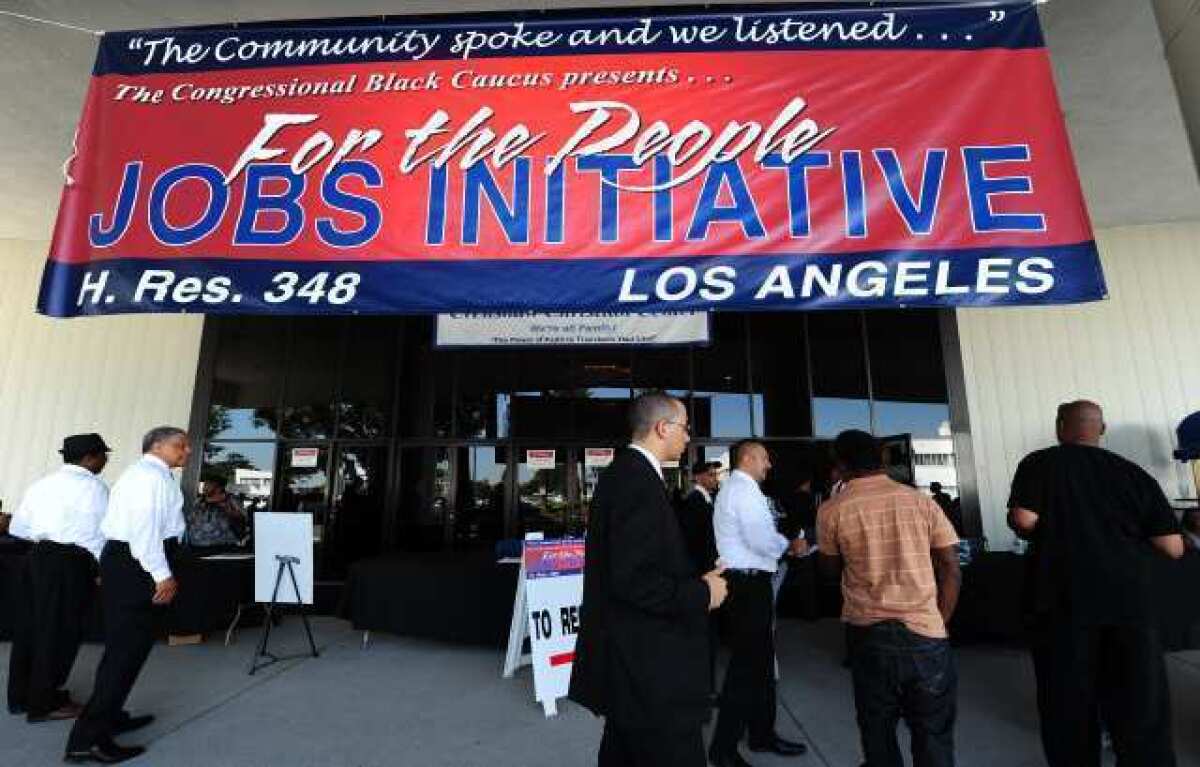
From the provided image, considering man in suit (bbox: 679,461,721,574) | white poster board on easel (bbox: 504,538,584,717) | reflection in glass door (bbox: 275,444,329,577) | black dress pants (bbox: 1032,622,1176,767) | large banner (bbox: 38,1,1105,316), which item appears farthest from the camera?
reflection in glass door (bbox: 275,444,329,577)

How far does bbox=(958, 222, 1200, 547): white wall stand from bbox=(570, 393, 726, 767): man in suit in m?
7.32

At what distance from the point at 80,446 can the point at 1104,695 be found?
581 cm

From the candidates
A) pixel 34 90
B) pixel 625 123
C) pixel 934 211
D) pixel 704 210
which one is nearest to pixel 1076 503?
pixel 934 211

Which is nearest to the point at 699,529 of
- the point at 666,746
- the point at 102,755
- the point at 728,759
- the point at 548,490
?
the point at 728,759

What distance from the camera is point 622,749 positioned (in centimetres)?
199

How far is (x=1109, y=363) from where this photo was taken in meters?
7.82

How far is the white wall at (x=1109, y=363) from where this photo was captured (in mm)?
7652

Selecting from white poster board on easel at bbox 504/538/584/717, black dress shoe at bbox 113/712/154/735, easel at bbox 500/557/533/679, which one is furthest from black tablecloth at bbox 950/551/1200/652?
black dress shoe at bbox 113/712/154/735

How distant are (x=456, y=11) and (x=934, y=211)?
3.18 meters

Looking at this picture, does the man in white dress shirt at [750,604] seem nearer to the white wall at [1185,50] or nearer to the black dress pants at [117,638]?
the white wall at [1185,50]

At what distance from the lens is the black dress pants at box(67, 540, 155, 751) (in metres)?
3.20

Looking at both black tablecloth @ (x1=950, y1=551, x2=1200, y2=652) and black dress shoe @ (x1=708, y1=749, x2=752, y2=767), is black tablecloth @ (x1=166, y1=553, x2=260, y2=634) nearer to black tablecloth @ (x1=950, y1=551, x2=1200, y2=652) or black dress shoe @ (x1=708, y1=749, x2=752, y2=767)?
black dress shoe @ (x1=708, y1=749, x2=752, y2=767)

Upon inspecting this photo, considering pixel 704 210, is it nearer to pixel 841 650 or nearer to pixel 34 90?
pixel 841 650

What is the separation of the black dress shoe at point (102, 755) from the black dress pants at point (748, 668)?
124 inches
